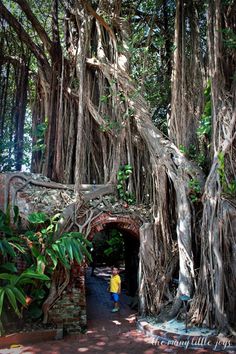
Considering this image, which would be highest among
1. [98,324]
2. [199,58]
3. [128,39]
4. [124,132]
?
[128,39]

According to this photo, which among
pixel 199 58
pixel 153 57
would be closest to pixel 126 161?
pixel 199 58

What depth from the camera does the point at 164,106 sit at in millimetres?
7652

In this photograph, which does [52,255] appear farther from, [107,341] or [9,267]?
[107,341]

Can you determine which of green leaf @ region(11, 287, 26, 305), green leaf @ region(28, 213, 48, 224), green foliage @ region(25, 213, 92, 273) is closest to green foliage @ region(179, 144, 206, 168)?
green foliage @ region(25, 213, 92, 273)

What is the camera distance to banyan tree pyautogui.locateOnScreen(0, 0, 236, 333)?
4.98 meters

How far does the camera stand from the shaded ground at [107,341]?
415 centimetres

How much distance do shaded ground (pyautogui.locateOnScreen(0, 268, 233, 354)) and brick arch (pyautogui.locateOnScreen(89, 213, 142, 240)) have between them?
4.36 ft

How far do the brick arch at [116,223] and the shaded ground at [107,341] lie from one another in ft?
4.36

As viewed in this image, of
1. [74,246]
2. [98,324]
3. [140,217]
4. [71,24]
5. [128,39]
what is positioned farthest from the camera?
[71,24]

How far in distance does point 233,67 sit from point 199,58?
0.86 metres

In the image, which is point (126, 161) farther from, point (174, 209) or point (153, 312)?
point (153, 312)

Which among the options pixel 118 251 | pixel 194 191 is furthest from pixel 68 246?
pixel 118 251

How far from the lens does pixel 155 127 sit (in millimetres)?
6547

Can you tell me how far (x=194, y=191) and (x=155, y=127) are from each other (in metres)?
1.57
